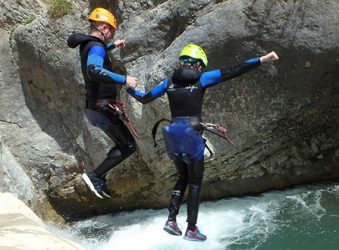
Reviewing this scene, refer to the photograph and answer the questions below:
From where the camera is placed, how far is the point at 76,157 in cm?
990

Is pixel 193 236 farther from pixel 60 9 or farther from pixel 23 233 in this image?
pixel 60 9

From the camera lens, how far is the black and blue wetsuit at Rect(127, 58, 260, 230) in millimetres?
5566

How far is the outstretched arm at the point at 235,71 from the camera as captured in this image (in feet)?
18.0

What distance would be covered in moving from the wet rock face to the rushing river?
264 mm

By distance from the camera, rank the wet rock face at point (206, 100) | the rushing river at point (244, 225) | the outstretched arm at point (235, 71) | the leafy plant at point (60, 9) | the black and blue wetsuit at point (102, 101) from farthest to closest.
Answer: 1. the leafy plant at point (60, 9)
2. the rushing river at point (244, 225)
3. the wet rock face at point (206, 100)
4. the black and blue wetsuit at point (102, 101)
5. the outstretched arm at point (235, 71)

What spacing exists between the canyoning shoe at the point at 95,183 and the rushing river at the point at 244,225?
1.72m

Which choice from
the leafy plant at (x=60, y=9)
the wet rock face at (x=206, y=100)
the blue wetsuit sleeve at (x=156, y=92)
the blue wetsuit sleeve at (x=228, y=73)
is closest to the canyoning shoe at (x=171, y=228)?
the blue wetsuit sleeve at (x=156, y=92)

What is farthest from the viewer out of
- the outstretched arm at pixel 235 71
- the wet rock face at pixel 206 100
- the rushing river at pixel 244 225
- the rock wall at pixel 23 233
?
the rushing river at pixel 244 225

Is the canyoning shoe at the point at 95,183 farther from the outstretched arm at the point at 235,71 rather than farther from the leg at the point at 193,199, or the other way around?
the outstretched arm at the point at 235,71

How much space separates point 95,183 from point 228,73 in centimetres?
224

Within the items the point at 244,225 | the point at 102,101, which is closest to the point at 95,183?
the point at 102,101

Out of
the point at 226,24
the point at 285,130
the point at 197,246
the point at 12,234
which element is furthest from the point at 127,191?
the point at 12,234

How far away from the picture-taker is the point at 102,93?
6.15m

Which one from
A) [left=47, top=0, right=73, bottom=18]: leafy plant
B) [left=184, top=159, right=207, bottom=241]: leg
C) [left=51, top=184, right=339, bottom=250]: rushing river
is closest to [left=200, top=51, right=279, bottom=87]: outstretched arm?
[left=184, top=159, right=207, bottom=241]: leg
